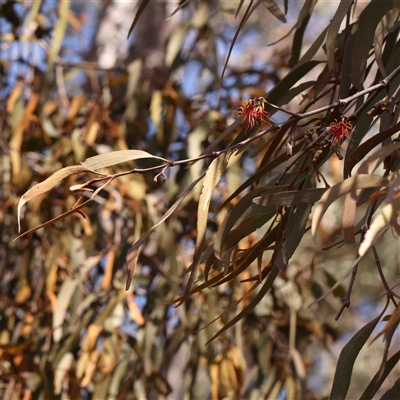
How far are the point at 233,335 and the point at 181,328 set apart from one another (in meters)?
0.18

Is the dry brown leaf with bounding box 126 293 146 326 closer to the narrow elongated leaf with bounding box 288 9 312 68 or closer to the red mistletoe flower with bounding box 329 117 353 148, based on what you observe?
the narrow elongated leaf with bounding box 288 9 312 68

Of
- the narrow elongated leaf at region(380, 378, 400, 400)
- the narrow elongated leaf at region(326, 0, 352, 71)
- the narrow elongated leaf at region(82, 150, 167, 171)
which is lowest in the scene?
the narrow elongated leaf at region(380, 378, 400, 400)

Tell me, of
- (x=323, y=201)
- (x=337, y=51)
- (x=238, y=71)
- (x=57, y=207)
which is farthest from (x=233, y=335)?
(x=323, y=201)

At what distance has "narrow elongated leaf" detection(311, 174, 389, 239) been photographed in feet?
1.94

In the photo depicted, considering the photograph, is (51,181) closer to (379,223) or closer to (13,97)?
(379,223)

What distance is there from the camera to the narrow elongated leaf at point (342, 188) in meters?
0.59

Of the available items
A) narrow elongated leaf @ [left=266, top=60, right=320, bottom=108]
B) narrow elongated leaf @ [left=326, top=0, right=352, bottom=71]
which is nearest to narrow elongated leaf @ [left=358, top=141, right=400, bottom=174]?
narrow elongated leaf @ [left=326, top=0, right=352, bottom=71]

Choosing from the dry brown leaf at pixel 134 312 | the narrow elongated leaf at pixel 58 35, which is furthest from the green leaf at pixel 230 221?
the narrow elongated leaf at pixel 58 35

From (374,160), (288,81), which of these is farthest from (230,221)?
(288,81)

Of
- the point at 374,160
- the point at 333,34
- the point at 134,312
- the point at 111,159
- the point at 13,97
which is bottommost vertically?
the point at 374,160

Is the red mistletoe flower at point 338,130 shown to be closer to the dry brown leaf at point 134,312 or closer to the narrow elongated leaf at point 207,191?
the narrow elongated leaf at point 207,191

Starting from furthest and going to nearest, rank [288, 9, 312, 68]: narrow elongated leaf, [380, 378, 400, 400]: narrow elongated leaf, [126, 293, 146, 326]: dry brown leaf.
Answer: [126, 293, 146, 326]: dry brown leaf → [288, 9, 312, 68]: narrow elongated leaf → [380, 378, 400, 400]: narrow elongated leaf

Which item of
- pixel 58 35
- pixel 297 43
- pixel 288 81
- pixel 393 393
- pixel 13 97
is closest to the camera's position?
pixel 393 393

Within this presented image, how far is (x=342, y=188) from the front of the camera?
60cm
